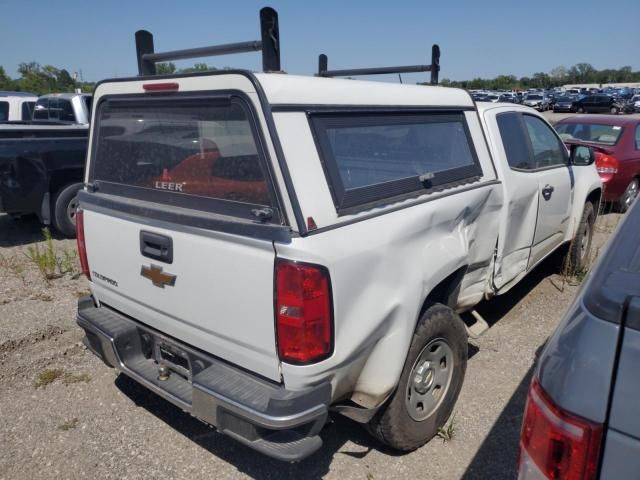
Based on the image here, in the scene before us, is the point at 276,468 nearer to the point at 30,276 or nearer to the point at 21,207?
the point at 30,276

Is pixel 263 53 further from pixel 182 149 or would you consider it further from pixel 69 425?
pixel 69 425

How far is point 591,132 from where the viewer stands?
874 cm

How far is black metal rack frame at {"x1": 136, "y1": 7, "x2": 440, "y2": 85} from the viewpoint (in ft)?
7.73

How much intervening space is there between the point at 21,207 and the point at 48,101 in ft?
12.4

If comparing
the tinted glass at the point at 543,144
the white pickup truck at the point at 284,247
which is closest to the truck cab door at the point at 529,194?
the tinted glass at the point at 543,144

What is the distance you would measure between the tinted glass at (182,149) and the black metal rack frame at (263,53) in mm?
376

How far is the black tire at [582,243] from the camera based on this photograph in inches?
208

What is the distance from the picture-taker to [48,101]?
9219mm

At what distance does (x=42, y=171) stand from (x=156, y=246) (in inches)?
193

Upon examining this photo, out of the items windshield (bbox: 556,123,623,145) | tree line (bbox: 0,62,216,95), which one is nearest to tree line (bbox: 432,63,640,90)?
tree line (bbox: 0,62,216,95)

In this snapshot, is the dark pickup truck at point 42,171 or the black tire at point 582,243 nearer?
the black tire at point 582,243

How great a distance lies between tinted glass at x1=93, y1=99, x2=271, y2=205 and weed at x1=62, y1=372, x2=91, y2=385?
1.49 metres

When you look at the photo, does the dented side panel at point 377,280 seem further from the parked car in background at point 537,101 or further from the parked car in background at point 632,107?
the parked car in background at point 537,101

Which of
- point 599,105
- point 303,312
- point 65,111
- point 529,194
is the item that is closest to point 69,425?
point 303,312
